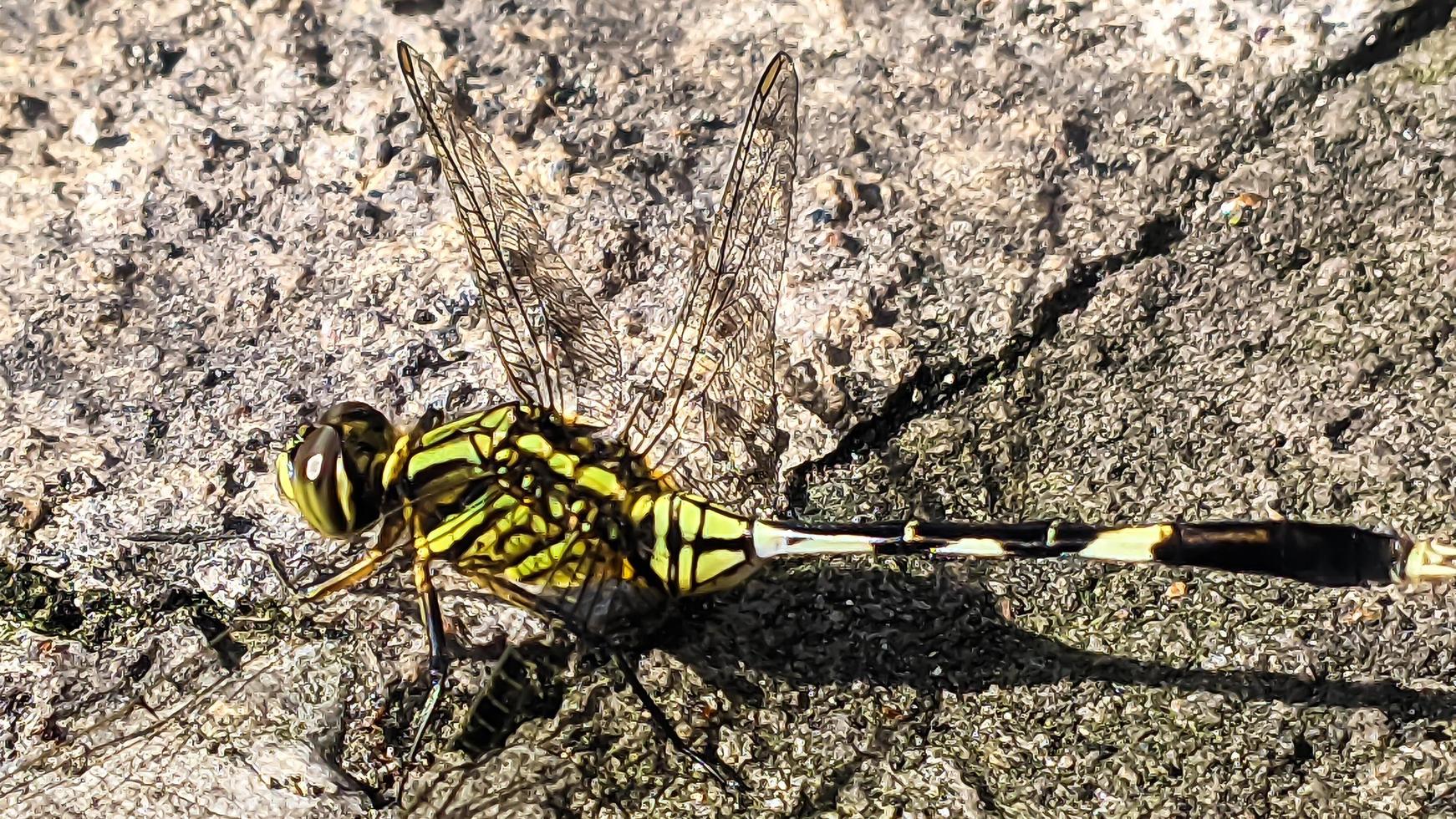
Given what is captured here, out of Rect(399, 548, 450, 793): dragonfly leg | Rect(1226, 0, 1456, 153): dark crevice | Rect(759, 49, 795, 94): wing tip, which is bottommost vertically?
Rect(399, 548, 450, 793): dragonfly leg

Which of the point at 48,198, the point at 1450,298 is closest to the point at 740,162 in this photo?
the point at 1450,298

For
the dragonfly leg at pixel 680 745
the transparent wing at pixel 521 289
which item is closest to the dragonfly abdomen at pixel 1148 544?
the dragonfly leg at pixel 680 745

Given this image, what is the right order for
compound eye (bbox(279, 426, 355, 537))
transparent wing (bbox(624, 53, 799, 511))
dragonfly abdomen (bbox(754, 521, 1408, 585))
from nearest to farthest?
1. dragonfly abdomen (bbox(754, 521, 1408, 585))
2. compound eye (bbox(279, 426, 355, 537))
3. transparent wing (bbox(624, 53, 799, 511))

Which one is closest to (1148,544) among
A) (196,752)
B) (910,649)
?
(910,649)

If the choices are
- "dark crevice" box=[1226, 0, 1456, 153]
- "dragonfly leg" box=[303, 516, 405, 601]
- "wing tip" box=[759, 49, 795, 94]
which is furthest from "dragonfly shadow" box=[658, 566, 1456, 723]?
"dark crevice" box=[1226, 0, 1456, 153]

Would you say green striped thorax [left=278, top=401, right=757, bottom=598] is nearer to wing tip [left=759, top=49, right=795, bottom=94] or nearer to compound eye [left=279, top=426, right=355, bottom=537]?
compound eye [left=279, top=426, right=355, bottom=537]

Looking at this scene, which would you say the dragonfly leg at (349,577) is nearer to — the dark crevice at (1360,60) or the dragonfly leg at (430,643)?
the dragonfly leg at (430,643)
